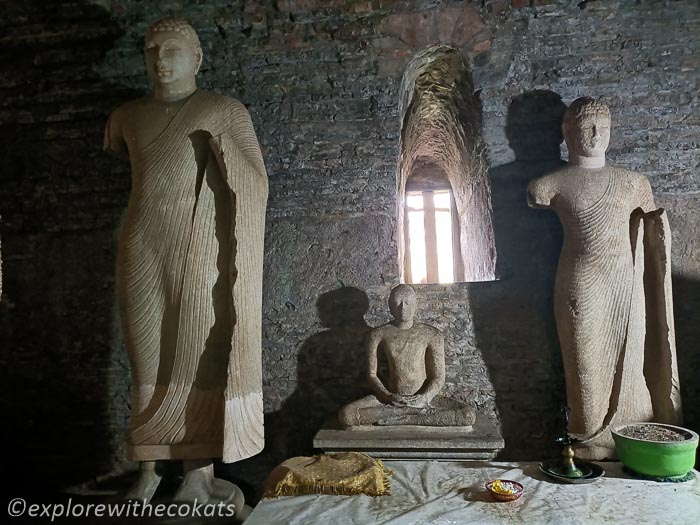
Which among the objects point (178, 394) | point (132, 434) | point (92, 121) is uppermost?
point (92, 121)

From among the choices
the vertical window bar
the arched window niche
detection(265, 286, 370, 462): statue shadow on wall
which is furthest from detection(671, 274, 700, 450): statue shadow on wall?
the vertical window bar

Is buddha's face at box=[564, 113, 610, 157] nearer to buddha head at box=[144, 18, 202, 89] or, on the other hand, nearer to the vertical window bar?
buddha head at box=[144, 18, 202, 89]

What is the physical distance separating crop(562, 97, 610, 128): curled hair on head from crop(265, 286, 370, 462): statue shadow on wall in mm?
1792

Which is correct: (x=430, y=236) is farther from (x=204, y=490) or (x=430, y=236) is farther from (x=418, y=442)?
(x=204, y=490)

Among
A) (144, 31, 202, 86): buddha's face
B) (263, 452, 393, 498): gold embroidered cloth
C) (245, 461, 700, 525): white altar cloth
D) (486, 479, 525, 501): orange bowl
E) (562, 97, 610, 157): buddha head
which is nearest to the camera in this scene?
(245, 461, 700, 525): white altar cloth

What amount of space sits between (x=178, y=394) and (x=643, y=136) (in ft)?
11.2

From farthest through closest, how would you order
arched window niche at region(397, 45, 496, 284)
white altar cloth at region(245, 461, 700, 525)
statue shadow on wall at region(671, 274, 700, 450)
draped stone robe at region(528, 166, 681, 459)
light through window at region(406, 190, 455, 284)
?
light through window at region(406, 190, 455, 284)
arched window niche at region(397, 45, 496, 284)
statue shadow on wall at region(671, 274, 700, 450)
draped stone robe at region(528, 166, 681, 459)
white altar cloth at region(245, 461, 700, 525)

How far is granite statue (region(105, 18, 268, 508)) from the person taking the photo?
283cm

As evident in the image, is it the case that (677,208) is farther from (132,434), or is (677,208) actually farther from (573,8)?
(132,434)

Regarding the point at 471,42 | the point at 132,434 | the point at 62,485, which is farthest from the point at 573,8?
the point at 62,485

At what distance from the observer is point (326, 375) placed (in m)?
3.76

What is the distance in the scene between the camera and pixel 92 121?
4.03 meters

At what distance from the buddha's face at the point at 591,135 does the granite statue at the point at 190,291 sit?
2062 millimetres

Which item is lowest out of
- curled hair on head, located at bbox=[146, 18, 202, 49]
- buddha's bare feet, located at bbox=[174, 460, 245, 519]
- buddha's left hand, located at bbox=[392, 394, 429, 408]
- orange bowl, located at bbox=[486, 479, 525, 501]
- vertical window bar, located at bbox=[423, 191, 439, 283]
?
buddha's bare feet, located at bbox=[174, 460, 245, 519]
